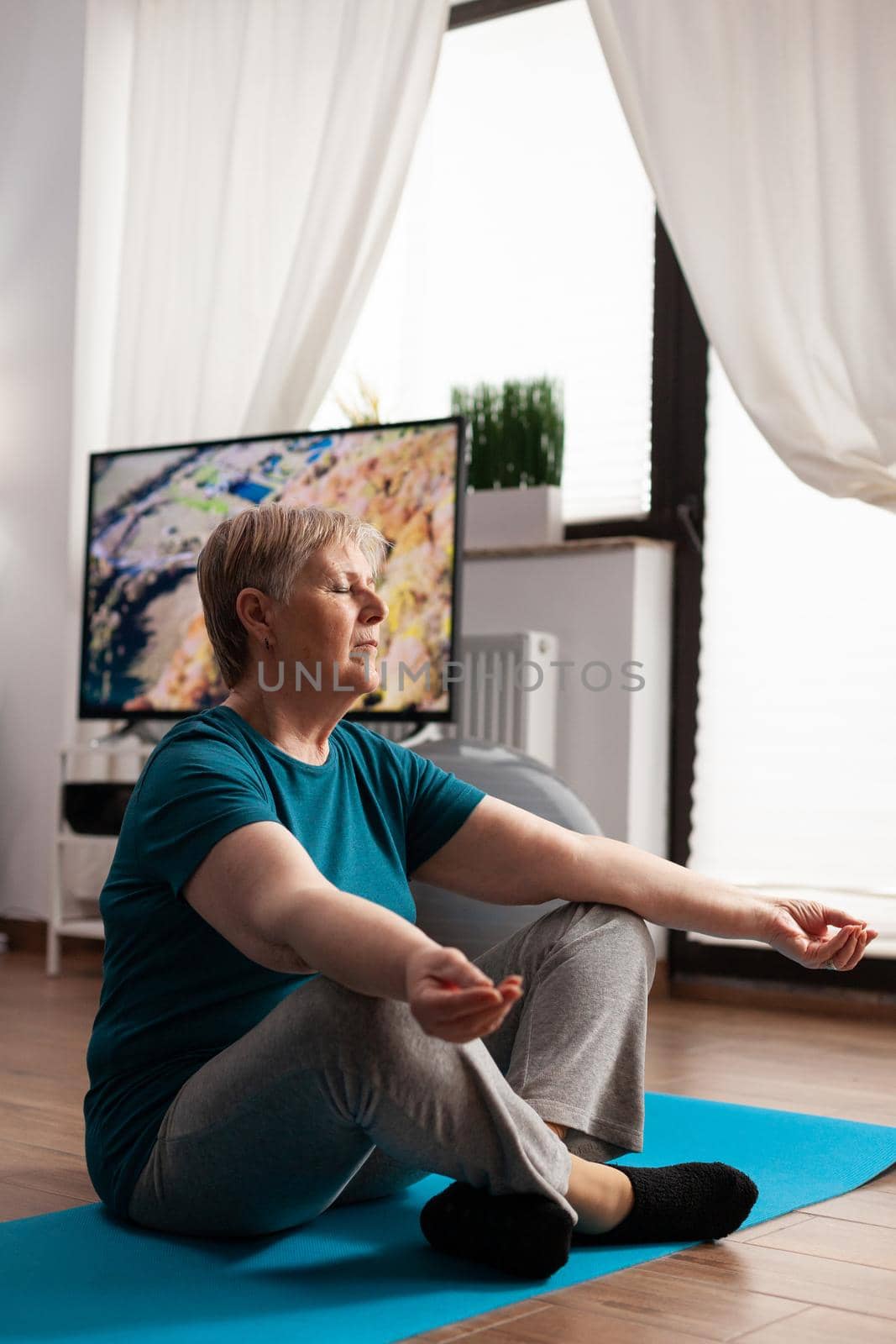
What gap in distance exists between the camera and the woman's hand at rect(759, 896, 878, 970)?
1.56 metres

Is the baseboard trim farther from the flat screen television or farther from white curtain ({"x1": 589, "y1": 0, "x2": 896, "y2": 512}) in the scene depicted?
white curtain ({"x1": 589, "y1": 0, "x2": 896, "y2": 512})

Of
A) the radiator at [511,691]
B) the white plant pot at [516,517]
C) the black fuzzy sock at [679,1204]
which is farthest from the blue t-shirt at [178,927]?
the white plant pot at [516,517]

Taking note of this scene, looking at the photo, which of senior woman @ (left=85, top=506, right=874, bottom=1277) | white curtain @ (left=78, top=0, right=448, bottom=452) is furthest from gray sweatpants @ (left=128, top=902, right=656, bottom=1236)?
white curtain @ (left=78, top=0, right=448, bottom=452)

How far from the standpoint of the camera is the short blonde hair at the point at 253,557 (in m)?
1.54

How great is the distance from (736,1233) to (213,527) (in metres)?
2.59

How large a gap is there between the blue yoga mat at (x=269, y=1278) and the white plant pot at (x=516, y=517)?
2207mm

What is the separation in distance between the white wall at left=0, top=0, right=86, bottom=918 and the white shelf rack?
0.12 m

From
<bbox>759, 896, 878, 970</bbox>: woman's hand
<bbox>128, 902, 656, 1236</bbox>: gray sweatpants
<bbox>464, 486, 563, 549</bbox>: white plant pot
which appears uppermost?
<bbox>464, 486, 563, 549</bbox>: white plant pot

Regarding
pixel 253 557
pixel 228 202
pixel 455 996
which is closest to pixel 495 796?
pixel 253 557

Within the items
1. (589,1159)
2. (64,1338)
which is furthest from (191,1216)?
(589,1159)

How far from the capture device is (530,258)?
3.97 meters

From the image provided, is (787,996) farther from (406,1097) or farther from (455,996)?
(455,996)

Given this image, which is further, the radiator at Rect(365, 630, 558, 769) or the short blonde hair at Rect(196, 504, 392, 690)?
the radiator at Rect(365, 630, 558, 769)

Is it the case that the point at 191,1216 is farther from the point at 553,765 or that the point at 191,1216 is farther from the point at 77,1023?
the point at 553,765
